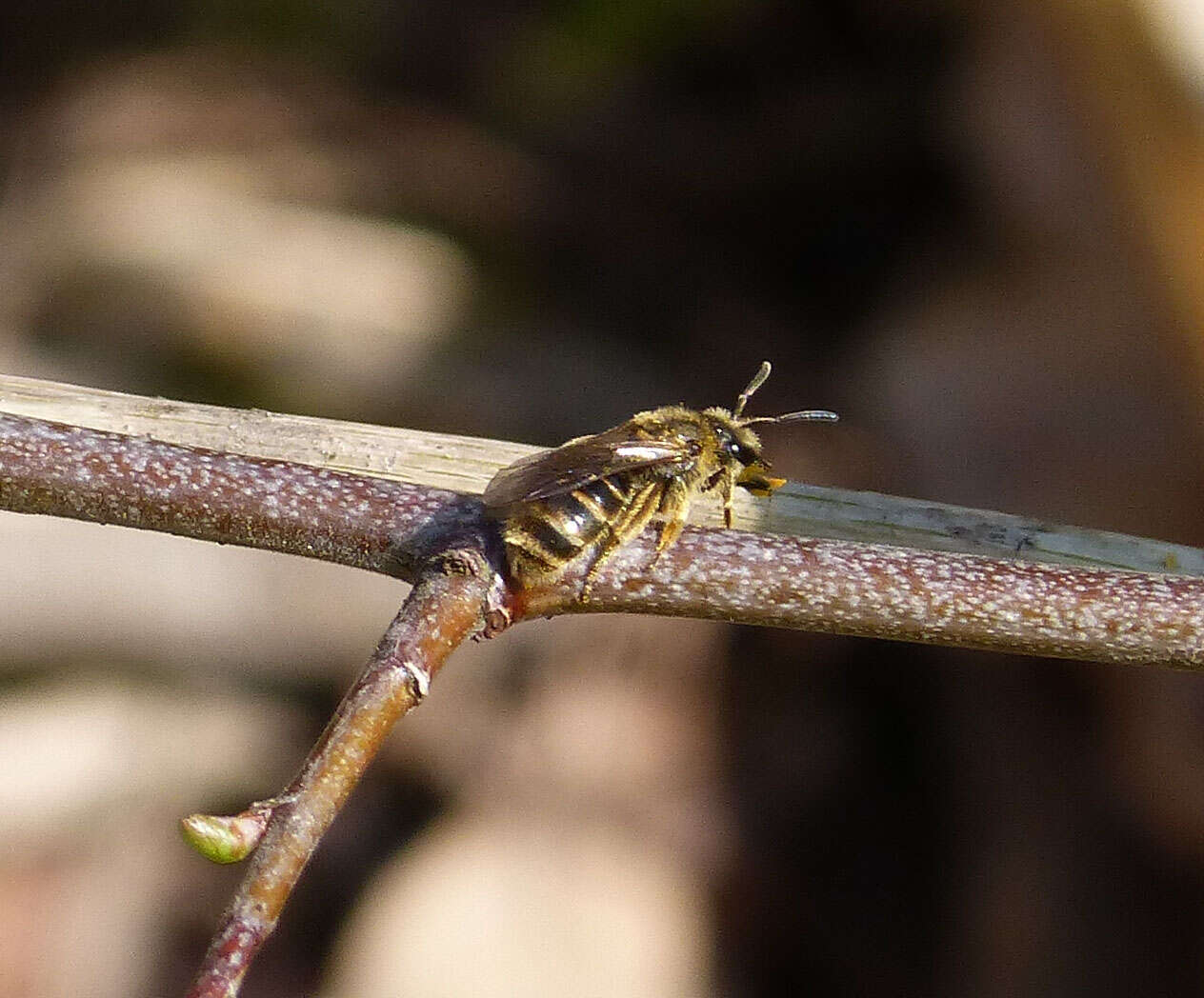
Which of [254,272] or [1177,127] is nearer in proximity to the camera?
[1177,127]

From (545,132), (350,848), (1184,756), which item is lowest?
(350,848)

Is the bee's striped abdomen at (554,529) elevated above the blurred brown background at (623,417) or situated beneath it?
situated beneath

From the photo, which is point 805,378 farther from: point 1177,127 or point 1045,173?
point 1177,127

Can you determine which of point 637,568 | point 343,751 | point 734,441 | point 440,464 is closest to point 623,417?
point 734,441

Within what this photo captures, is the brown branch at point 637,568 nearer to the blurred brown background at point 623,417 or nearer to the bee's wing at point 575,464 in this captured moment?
the bee's wing at point 575,464

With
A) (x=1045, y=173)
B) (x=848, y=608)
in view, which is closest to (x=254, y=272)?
(x=1045, y=173)

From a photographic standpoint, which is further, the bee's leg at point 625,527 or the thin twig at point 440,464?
the thin twig at point 440,464

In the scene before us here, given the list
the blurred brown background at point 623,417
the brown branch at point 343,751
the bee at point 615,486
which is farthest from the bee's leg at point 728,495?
the blurred brown background at point 623,417

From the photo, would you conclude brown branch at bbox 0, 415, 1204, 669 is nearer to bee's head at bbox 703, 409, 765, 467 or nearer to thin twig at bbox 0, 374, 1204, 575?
thin twig at bbox 0, 374, 1204, 575
